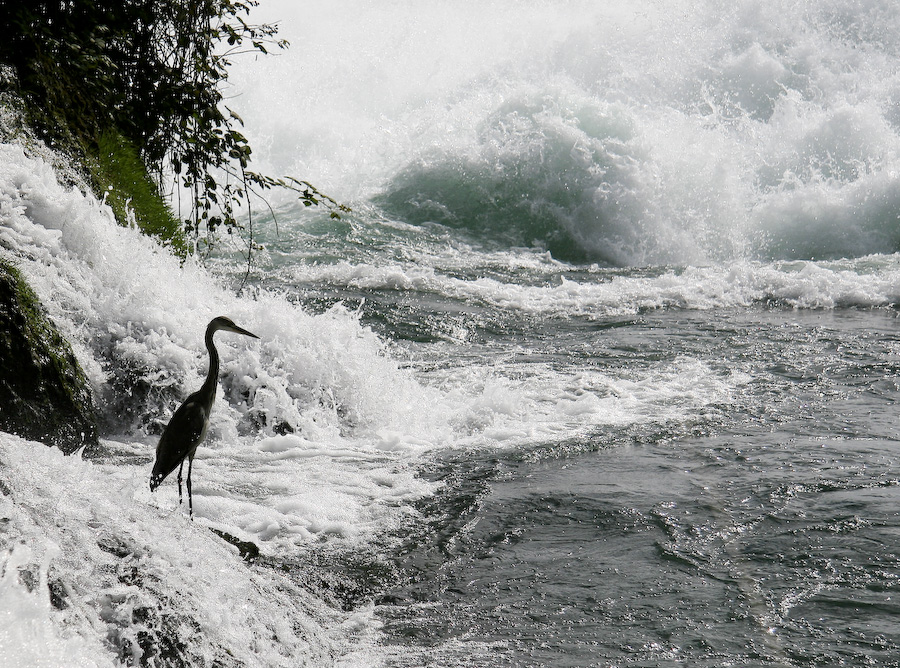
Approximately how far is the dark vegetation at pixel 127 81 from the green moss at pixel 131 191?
0.02 metres

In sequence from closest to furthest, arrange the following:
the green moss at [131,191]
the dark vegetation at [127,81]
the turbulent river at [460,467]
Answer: the turbulent river at [460,467], the dark vegetation at [127,81], the green moss at [131,191]

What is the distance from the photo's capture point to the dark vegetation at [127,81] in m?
5.61

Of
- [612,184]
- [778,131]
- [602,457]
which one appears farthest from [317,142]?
[602,457]

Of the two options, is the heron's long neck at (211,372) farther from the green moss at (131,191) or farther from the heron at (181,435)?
the green moss at (131,191)

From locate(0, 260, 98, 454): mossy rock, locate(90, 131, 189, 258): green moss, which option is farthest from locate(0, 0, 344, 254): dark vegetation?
locate(0, 260, 98, 454): mossy rock

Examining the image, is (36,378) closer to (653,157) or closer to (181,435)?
(181,435)

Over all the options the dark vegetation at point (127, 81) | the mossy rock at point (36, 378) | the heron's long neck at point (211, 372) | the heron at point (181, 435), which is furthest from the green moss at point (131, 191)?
the heron at point (181, 435)

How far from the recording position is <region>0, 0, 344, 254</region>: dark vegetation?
5.61m

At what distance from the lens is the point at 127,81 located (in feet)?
21.7

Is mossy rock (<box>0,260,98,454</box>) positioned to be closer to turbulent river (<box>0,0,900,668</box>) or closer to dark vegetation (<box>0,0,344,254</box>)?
turbulent river (<box>0,0,900,668</box>)

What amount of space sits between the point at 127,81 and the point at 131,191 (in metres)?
1.11

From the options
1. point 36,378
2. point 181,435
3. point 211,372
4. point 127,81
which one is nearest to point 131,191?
point 127,81

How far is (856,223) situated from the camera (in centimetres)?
1736

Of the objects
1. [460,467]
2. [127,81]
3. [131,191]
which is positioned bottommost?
[460,467]
